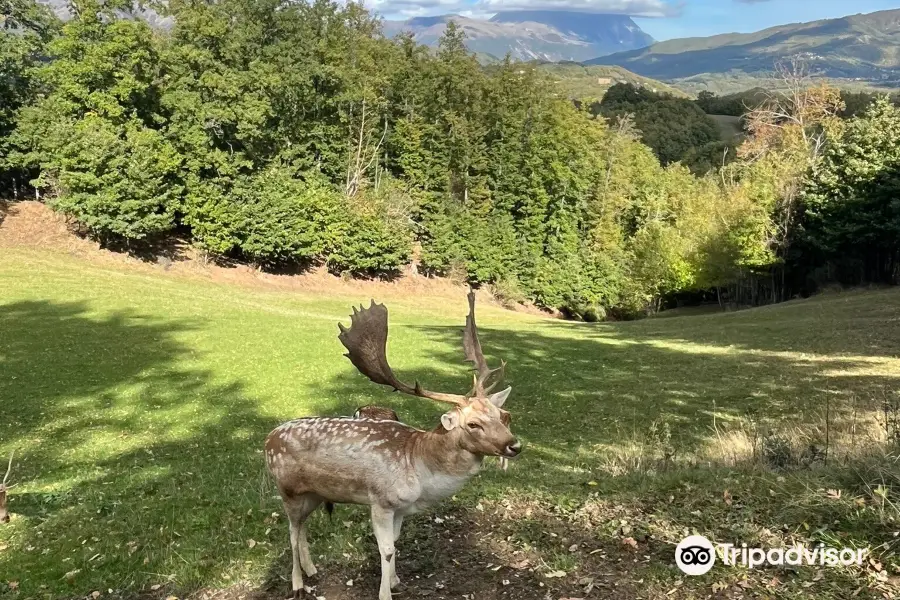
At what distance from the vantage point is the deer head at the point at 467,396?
4.72m

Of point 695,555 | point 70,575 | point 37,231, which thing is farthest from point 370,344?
point 37,231

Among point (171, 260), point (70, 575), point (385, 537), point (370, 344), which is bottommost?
point (70, 575)

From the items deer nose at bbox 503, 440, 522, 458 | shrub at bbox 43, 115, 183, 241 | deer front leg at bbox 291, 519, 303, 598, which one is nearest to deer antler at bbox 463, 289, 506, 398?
deer nose at bbox 503, 440, 522, 458

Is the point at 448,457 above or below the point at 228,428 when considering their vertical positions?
above

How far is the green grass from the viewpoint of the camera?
6.07 m

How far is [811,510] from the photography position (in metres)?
6.05

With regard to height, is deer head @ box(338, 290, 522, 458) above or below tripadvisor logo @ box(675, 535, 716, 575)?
above

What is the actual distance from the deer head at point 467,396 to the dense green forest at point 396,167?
4530cm

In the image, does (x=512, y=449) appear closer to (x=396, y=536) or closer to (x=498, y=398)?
(x=498, y=398)

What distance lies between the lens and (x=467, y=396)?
16.8 ft

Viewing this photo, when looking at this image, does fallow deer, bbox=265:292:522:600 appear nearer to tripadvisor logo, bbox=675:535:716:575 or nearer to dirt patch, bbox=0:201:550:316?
tripadvisor logo, bbox=675:535:716:575

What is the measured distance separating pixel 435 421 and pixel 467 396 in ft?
43.6

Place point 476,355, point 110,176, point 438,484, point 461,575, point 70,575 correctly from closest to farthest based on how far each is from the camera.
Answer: point 438,484, point 476,355, point 461,575, point 70,575, point 110,176

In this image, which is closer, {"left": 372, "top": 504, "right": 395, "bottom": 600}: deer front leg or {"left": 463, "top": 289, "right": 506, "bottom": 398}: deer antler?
{"left": 372, "top": 504, "right": 395, "bottom": 600}: deer front leg
